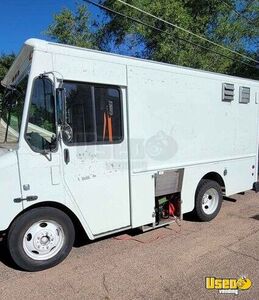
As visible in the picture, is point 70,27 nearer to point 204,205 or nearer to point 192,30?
point 192,30

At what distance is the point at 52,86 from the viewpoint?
14.1ft

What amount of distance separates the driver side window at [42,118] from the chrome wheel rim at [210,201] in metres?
3.35

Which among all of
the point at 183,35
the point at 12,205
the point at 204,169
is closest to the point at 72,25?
the point at 183,35

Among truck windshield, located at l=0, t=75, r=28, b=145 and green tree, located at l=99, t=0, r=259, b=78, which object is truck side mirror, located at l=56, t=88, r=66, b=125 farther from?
green tree, located at l=99, t=0, r=259, b=78

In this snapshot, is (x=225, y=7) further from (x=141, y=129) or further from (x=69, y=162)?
(x=69, y=162)

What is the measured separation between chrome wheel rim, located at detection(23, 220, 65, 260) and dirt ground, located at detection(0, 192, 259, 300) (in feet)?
0.75

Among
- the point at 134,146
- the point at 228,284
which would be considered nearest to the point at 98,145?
the point at 134,146

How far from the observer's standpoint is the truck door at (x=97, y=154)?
15.0 ft

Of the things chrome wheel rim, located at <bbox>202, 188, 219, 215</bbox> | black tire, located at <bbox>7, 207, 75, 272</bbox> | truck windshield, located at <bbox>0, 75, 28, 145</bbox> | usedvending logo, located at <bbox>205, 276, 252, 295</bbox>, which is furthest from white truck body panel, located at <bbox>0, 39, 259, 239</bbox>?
usedvending logo, located at <bbox>205, 276, 252, 295</bbox>

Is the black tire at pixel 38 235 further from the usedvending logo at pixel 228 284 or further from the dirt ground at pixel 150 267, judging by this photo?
the usedvending logo at pixel 228 284

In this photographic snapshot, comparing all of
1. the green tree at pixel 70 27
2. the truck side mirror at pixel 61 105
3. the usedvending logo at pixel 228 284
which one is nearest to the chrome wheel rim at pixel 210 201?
the usedvending logo at pixel 228 284

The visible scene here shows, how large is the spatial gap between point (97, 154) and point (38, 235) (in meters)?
1.31

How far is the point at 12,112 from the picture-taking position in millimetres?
4938

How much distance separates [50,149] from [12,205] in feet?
2.66
